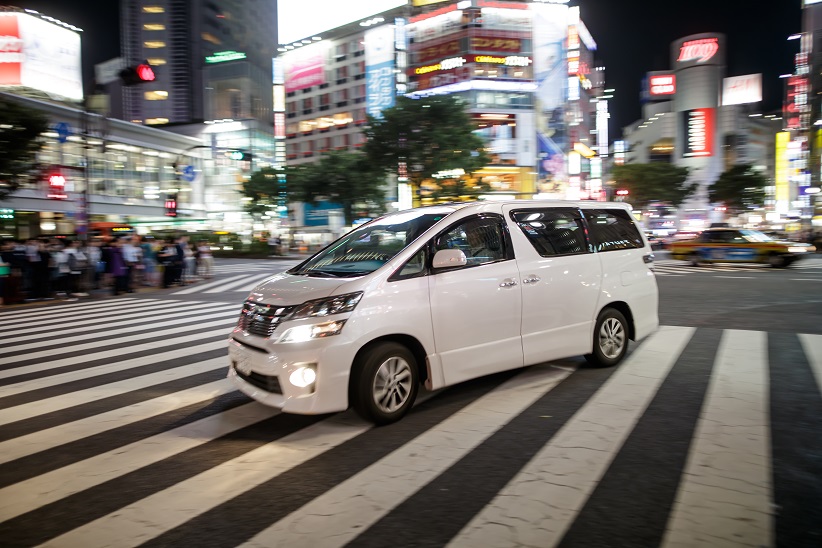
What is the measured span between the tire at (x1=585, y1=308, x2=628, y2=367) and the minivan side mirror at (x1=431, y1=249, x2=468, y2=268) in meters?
2.29

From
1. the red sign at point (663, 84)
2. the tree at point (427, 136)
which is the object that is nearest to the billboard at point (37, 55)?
the tree at point (427, 136)

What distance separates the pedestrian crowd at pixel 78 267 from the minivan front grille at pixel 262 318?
12.7 meters

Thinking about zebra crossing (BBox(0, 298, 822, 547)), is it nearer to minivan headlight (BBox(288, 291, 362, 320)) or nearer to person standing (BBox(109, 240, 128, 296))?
minivan headlight (BBox(288, 291, 362, 320))

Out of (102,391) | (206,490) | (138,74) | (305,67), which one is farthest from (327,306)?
(305,67)

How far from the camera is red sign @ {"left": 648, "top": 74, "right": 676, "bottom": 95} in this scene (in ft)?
381

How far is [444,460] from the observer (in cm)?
376

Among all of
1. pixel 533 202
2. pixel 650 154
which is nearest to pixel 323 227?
pixel 533 202

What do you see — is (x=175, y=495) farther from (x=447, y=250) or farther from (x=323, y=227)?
(x=323, y=227)

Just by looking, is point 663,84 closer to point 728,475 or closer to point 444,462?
point 728,475

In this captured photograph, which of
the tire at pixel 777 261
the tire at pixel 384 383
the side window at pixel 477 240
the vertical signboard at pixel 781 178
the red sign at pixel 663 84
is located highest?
the red sign at pixel 663 84

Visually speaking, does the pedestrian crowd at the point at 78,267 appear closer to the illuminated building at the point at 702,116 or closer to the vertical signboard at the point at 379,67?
the vertical signboard at the point at 379,67

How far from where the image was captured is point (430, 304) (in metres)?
4.53

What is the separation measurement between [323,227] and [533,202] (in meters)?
62.9

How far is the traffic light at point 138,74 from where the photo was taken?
1194cm
